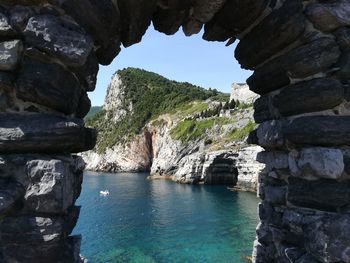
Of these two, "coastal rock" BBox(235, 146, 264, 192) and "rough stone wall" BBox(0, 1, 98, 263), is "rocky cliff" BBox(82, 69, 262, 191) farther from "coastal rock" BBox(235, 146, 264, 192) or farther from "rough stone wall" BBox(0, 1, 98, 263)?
"rough stone wall" BBox(0, 1, 98, 263)

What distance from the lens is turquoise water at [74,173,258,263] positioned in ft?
82.2

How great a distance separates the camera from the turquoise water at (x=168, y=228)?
25.1 metres

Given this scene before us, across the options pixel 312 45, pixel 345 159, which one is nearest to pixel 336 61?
pixel 312 45

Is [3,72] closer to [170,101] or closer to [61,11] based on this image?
[61,11]

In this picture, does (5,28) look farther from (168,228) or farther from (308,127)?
(168,228)

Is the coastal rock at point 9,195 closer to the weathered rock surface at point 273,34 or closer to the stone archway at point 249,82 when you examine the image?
the stone archway at point 249,82

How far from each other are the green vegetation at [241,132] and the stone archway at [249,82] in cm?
6396

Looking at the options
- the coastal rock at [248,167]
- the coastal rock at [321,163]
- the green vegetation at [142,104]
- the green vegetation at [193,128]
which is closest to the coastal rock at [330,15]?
the coastal rock at [321,163]

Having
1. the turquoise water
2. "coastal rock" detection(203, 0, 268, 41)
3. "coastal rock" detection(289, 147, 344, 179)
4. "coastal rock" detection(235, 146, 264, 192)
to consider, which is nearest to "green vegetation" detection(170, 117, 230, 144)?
"coastal rock" detection(235, 146, 264, 192)

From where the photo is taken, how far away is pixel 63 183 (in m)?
3.54

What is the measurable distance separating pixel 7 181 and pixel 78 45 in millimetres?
1702

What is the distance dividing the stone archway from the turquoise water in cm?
2046

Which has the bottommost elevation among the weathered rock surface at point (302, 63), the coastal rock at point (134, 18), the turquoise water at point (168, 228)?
the turquoise water at point (168, 228)

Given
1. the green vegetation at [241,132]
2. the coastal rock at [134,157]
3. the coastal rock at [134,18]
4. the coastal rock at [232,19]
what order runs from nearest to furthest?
the coastal rock at [134,18], the coastal rock at [232,19], the green vegetation at [241,132], the coastal rock at [134,157]
